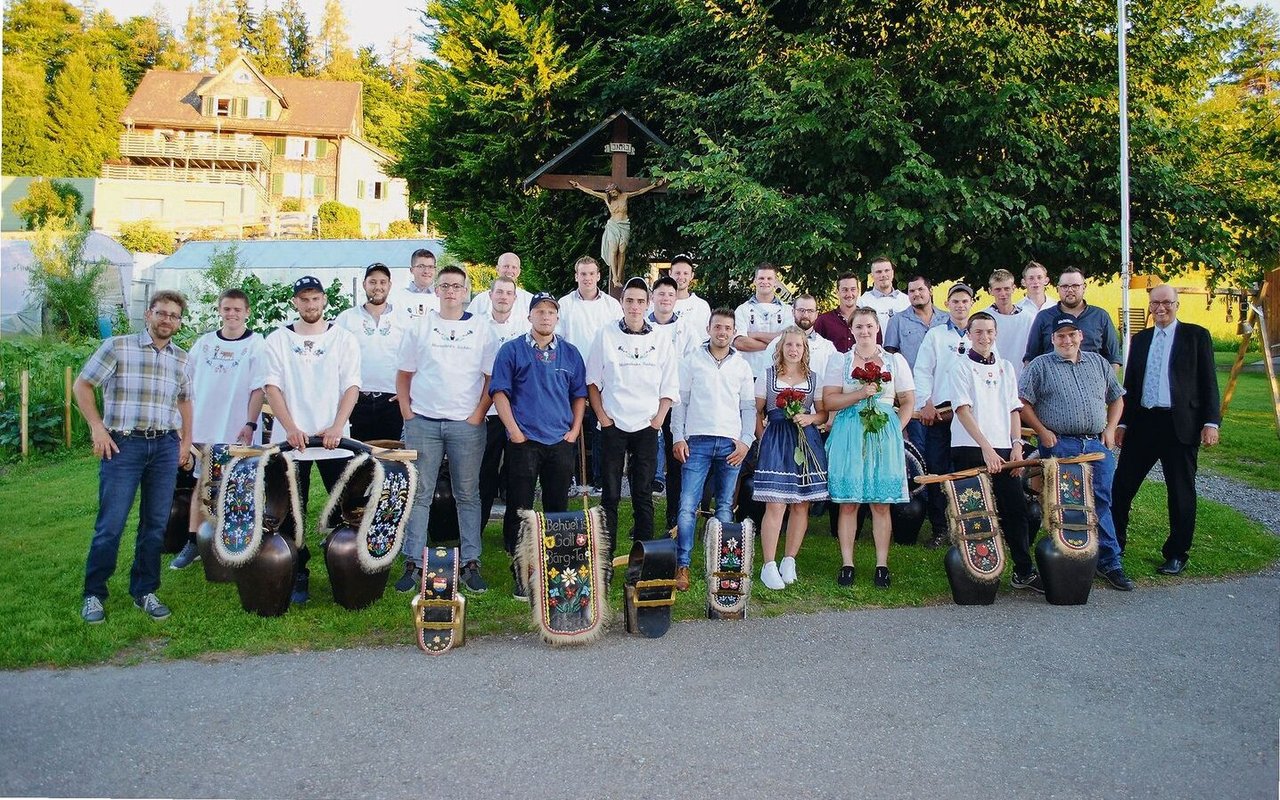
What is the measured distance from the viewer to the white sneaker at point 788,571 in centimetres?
679

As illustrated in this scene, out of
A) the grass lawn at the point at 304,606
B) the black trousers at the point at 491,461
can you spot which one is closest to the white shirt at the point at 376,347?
the black trousers at the point at 491,461

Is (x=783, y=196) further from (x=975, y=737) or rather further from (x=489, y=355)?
(x=975, y=737)

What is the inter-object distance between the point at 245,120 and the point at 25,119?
10.2 metres

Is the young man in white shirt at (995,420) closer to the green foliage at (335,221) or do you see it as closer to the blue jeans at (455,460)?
the blue jeans at (455,460)

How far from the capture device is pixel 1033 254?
14.9 meters

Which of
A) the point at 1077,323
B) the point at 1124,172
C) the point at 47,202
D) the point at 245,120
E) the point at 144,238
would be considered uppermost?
the point at 245,120

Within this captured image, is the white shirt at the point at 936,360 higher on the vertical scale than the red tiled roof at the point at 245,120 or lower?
lower

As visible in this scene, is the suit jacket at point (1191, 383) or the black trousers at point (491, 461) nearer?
the suit jacket at point (1191, 383)

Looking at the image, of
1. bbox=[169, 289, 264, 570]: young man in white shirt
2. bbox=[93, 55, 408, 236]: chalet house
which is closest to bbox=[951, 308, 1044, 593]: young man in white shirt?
bbox=[169, 289, 264, 570]: young man in white shirt

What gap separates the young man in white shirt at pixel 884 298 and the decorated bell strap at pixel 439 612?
498 cm

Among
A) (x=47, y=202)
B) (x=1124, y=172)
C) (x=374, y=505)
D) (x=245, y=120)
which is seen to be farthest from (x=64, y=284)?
(x=1124, y=172)

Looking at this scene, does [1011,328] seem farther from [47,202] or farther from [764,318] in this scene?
[47,202]

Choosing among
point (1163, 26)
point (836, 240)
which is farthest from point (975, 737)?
point (1163, 26)

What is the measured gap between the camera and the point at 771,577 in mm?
6715
